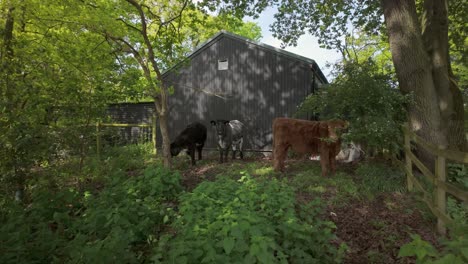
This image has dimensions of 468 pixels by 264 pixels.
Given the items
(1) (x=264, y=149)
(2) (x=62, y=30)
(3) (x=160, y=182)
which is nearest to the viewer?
(3) (x=160, y=182)

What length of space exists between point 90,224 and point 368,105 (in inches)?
243

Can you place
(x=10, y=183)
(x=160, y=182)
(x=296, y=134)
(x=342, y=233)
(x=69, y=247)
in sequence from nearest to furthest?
(x=69, y=247) → (x=342, y=233) → (x=10, y=183) → (x=160, y=182) → (x=296, y=134)

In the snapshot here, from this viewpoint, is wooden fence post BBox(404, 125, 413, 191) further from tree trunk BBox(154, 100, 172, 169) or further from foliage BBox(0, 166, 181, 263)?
tree trunk BBox(154, 100, 172, 169)

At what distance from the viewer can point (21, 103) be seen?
545 cm

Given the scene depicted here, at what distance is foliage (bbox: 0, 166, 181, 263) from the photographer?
323cm

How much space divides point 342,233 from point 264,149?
839cm

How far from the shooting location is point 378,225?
4.85m

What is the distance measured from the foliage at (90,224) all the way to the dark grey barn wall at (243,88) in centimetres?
736

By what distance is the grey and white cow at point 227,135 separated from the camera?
1051 centimetres

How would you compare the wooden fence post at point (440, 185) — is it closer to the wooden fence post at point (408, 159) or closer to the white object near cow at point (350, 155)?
the wooden fence post at point (408, 159)

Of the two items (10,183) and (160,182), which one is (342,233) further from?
(10,183)

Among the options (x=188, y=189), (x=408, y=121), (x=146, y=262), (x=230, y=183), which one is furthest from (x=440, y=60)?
(x=146, y=262)

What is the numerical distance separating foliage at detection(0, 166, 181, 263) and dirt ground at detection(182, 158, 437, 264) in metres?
2.91

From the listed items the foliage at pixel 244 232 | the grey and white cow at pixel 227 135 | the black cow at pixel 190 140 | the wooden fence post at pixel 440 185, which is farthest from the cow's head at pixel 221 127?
the wooden fence post at pixel 440 185
